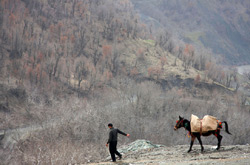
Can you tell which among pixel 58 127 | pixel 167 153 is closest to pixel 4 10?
pixel 58 127

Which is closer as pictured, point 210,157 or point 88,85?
point 210,157

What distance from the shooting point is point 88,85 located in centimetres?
7656

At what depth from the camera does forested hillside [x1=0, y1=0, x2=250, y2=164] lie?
130 ft

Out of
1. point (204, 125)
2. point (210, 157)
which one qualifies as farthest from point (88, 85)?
point (210, 157)

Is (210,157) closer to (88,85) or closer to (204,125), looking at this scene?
(204,125)

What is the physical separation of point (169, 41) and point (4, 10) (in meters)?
66.6

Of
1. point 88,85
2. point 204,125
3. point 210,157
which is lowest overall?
point 210,157

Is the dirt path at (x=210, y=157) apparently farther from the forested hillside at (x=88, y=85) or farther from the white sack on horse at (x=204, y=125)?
the forested hillside at (x=88, y=85)

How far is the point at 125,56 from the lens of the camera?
319 ft

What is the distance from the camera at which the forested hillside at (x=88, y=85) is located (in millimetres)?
39584

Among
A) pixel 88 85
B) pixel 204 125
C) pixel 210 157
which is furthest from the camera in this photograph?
pixel 88 85

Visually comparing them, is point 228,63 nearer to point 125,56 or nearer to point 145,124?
point 125,56

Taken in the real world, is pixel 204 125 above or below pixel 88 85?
below

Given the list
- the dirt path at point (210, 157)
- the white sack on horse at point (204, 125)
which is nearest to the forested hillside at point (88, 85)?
the dirt path at point (210, 157)
